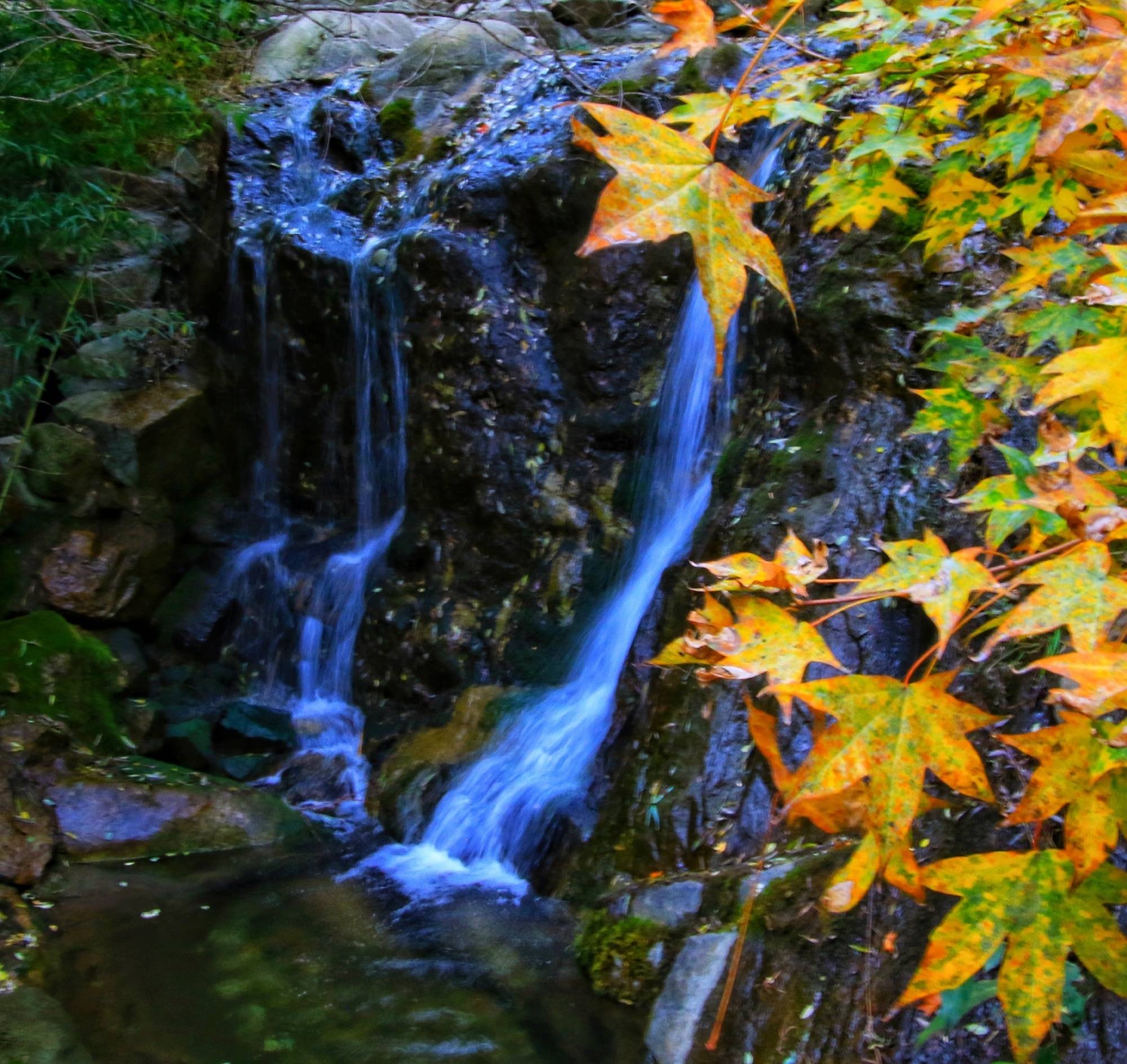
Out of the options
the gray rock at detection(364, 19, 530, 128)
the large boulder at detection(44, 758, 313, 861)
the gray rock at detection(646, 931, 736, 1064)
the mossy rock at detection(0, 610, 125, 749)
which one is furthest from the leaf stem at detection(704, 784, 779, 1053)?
the gray rock at detection(364, 19, 530, 128)

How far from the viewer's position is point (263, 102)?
9.14m

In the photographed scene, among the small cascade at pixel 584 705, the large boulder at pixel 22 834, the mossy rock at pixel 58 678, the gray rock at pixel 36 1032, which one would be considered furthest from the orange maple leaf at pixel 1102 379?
the mossy rock at pixel 58 678

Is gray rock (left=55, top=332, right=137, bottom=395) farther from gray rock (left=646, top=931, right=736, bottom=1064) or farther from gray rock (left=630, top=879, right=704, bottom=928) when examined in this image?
gray rock (left=646, top=931, right=736, bottom=1064)

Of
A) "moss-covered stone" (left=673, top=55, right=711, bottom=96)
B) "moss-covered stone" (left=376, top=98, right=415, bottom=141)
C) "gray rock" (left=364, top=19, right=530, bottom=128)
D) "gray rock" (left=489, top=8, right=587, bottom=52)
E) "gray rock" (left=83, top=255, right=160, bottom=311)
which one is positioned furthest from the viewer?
"gray rock" (left=489, top=8, right=587, bottom=52)

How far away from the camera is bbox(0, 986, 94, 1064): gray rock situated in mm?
2727

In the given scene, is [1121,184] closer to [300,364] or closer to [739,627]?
[739,627]

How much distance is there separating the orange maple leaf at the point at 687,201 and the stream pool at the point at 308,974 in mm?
2412

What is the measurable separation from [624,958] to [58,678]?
3.56 m

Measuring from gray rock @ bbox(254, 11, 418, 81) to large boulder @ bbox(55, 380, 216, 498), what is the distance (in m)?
4.29

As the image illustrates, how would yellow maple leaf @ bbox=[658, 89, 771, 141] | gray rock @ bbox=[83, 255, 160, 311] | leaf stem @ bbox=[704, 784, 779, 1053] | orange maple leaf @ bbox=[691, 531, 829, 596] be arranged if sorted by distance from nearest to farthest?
1. orange maple leaf @ bbox=[691, 531, 829, 596]
2. yellow maple leaf @ bbox=[658, 89, 771, 141]
3. leaf stem @ bbox=[704, 784, 779, 1053]
4. gray rock @ bbox=[83, 255, 160, 311]

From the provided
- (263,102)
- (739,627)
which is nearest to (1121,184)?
(739,627)

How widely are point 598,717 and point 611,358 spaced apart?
2.33 metres

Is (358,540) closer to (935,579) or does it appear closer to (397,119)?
(397,119)

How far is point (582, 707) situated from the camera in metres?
5.08
